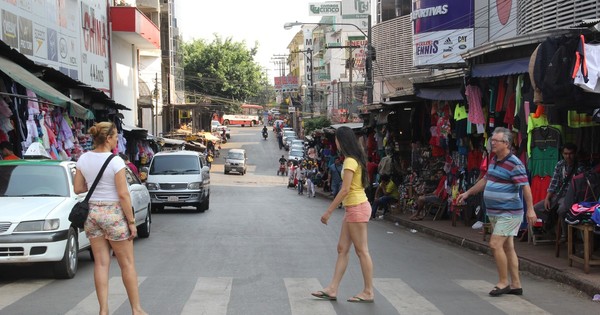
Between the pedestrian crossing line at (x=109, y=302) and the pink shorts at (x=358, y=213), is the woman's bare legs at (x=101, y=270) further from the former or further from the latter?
the pink shorts at (x=358, y=213)

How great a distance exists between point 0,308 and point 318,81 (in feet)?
274

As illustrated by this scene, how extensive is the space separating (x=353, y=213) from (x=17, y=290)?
14.0 feet

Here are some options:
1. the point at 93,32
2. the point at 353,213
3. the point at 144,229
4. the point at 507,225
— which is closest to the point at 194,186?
the point at 144,229

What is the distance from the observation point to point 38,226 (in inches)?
355

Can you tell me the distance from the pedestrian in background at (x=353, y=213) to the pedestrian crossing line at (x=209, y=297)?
1088mm

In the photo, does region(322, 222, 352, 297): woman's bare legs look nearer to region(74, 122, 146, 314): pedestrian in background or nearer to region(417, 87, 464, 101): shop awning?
region(74, 122, 146, 314): pedestrian in background

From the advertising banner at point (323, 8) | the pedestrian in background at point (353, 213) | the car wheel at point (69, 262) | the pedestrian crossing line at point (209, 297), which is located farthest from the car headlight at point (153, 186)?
the advertising banner at point (323, 8)

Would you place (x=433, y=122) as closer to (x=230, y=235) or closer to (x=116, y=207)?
(x=230, y=235)

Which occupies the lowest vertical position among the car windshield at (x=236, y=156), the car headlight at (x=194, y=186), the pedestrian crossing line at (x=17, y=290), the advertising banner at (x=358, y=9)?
the car windshield at (x=236, y=156)

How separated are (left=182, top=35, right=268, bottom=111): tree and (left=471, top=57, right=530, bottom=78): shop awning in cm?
7630

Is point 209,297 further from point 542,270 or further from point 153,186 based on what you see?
point 153,186

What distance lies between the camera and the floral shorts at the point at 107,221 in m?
6.44

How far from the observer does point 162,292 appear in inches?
326

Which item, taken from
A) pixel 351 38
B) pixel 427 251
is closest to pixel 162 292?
pixel 427 251
